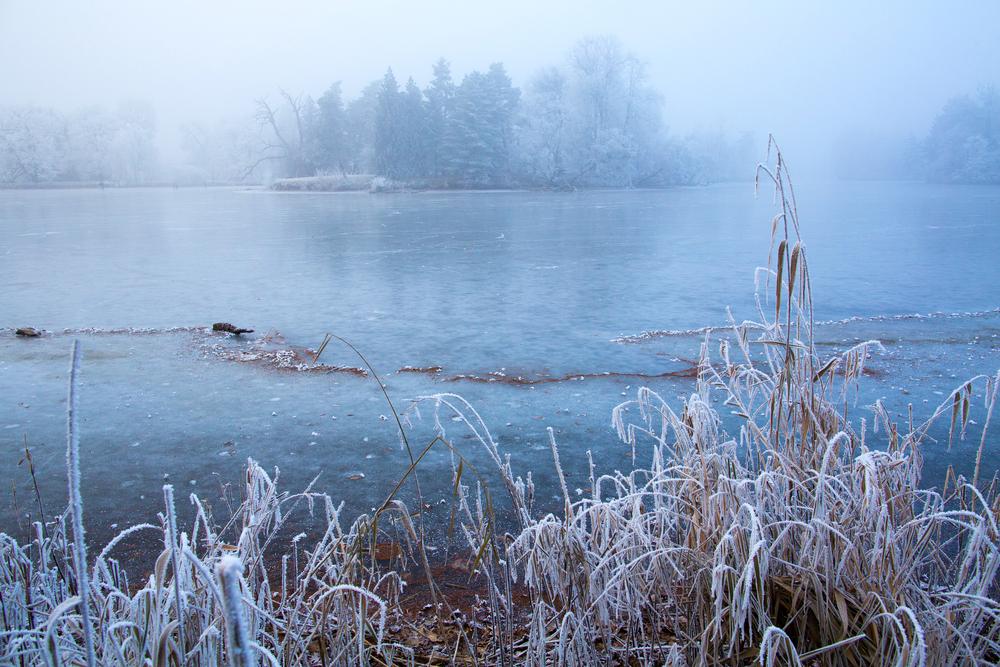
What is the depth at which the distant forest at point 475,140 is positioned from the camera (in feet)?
144

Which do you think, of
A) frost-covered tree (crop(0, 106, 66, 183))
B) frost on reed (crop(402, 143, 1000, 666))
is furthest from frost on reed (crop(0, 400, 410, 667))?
frost-covered tree (crop(0, 106, 66, 183))

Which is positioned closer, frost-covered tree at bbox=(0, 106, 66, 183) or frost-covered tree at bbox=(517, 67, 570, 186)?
frost-covered tree at bbox=(517, 67, 570, 186)

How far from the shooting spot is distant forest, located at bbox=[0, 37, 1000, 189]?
43.9 meters

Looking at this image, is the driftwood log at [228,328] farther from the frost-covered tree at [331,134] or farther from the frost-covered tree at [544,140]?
the frost-covered tree at [331,134]

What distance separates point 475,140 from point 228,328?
37.9 meters

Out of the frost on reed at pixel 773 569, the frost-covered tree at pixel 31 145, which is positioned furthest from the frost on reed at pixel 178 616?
the frost-covered tree at pixel 31 145

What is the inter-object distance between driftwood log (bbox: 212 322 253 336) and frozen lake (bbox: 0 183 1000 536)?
0.15 meters

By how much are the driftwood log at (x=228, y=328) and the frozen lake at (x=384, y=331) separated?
15 cm

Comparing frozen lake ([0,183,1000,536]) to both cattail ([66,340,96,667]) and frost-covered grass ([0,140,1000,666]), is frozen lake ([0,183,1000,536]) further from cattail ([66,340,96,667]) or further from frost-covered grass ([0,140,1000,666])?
cattail ([66,340,96,667])

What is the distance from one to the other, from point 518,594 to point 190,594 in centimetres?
A: 142

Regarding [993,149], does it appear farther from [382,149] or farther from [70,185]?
[70,185]

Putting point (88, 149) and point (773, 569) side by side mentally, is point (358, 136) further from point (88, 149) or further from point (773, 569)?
point (773, 569)

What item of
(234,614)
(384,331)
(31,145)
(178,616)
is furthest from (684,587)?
(31,145)

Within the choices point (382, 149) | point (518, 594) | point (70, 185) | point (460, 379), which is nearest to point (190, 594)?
point (518, 594)
